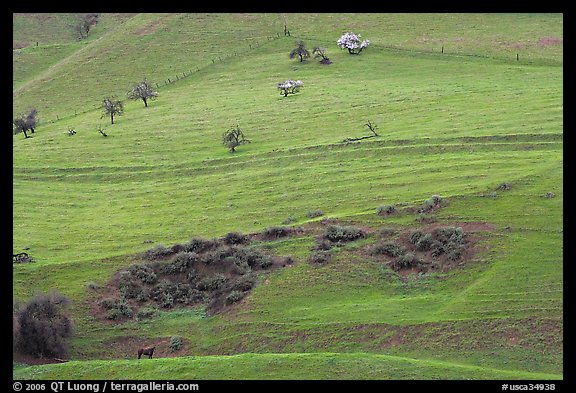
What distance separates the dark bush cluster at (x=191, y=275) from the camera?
52.7 meters

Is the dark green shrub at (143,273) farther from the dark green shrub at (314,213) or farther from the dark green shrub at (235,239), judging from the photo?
the dark green shrub at (314,213)

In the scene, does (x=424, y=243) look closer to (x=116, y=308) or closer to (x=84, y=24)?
(x=116, y=308)

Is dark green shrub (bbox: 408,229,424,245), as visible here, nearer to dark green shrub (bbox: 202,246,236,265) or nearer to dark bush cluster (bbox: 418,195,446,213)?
dark bush cluster (bbox: 418,195,446,213)

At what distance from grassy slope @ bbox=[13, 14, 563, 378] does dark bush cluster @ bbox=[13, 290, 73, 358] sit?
4.76 feet

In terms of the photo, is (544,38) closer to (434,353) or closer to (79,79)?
(79,79)

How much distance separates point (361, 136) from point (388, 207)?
2031cm

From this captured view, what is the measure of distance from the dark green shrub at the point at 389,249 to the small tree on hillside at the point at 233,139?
1148 inches

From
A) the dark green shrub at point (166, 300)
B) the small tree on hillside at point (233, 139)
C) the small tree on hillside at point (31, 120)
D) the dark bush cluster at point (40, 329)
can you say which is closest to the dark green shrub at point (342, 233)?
the dark green shrub at point (166, 300)

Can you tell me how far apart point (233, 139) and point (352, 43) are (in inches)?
1724

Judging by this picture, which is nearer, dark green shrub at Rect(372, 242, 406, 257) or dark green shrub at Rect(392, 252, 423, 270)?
dark green shrub at Rect(392, 252, 423, 270)

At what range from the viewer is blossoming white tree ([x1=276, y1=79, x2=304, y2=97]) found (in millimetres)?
99750

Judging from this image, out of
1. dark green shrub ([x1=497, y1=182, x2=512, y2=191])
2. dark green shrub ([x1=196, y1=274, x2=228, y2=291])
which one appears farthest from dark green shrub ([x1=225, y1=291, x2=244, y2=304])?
dark green shrub ([x1=497, y1=182, x2=512, y2=191])

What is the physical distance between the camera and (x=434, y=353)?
1679 inches

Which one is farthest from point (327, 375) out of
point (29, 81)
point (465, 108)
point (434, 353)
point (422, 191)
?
point (29, 81)
